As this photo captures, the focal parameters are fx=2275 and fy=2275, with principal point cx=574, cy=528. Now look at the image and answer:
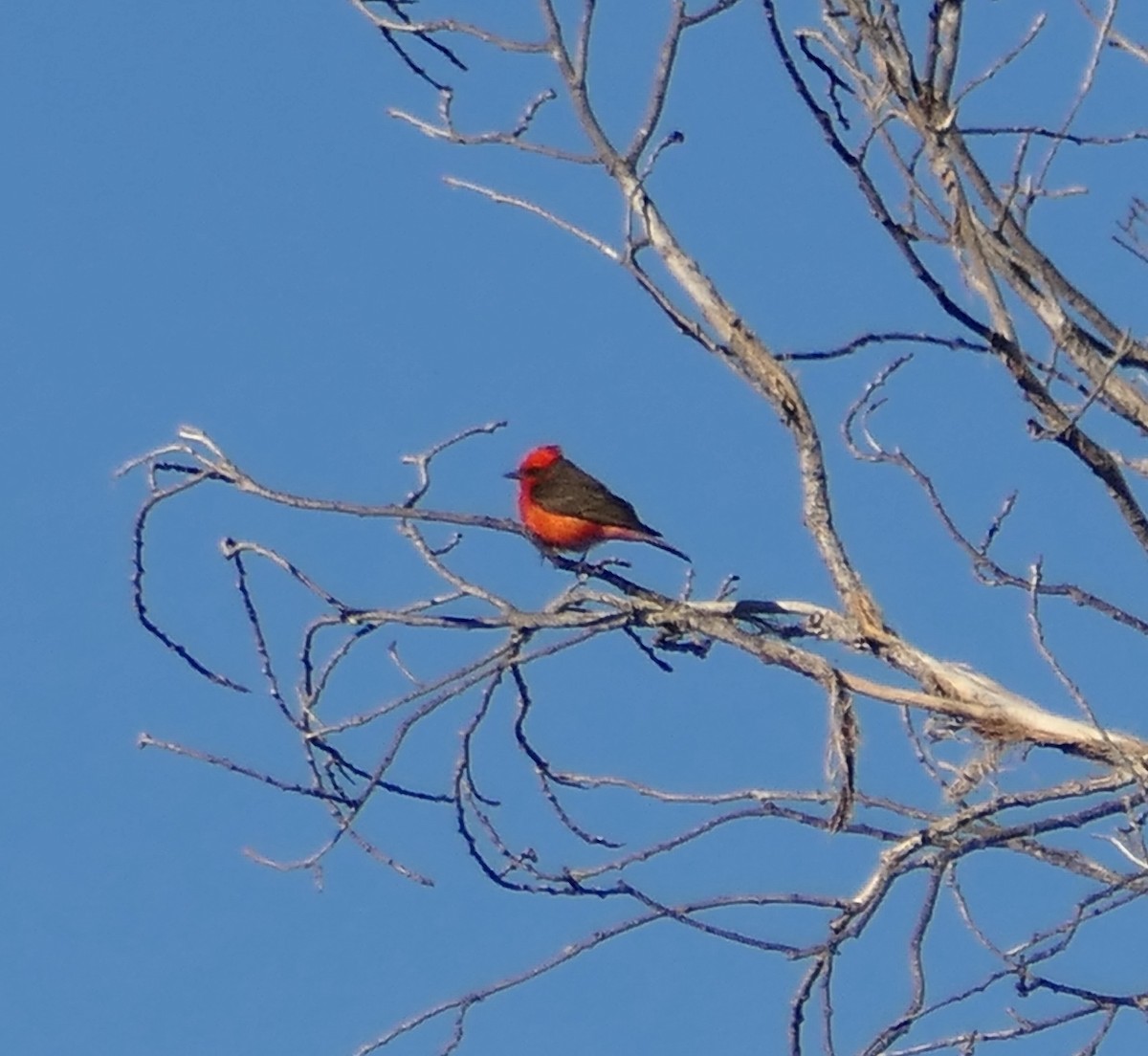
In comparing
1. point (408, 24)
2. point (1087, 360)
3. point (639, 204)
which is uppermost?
point (408, 24)

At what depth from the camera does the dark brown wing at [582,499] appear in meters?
9.91

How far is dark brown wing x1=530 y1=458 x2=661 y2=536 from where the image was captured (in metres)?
9.91

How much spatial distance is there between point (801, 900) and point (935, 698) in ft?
2.87

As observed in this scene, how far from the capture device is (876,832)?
5.42 m

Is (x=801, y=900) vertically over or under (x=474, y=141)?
under

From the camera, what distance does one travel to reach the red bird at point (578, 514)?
990cm

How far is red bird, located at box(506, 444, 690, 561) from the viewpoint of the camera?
32.5 ft

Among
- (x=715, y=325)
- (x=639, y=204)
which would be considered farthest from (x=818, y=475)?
(x=639, y=204)

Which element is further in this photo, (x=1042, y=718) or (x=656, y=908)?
(x=1042, y=718)

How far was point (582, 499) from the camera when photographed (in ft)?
32.9

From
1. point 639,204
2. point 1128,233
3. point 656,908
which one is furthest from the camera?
point 1128,233

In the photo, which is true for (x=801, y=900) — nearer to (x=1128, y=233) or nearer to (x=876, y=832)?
(x=876, y=832)

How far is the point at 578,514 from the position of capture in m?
9.89

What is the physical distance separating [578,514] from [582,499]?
0.49 ft
